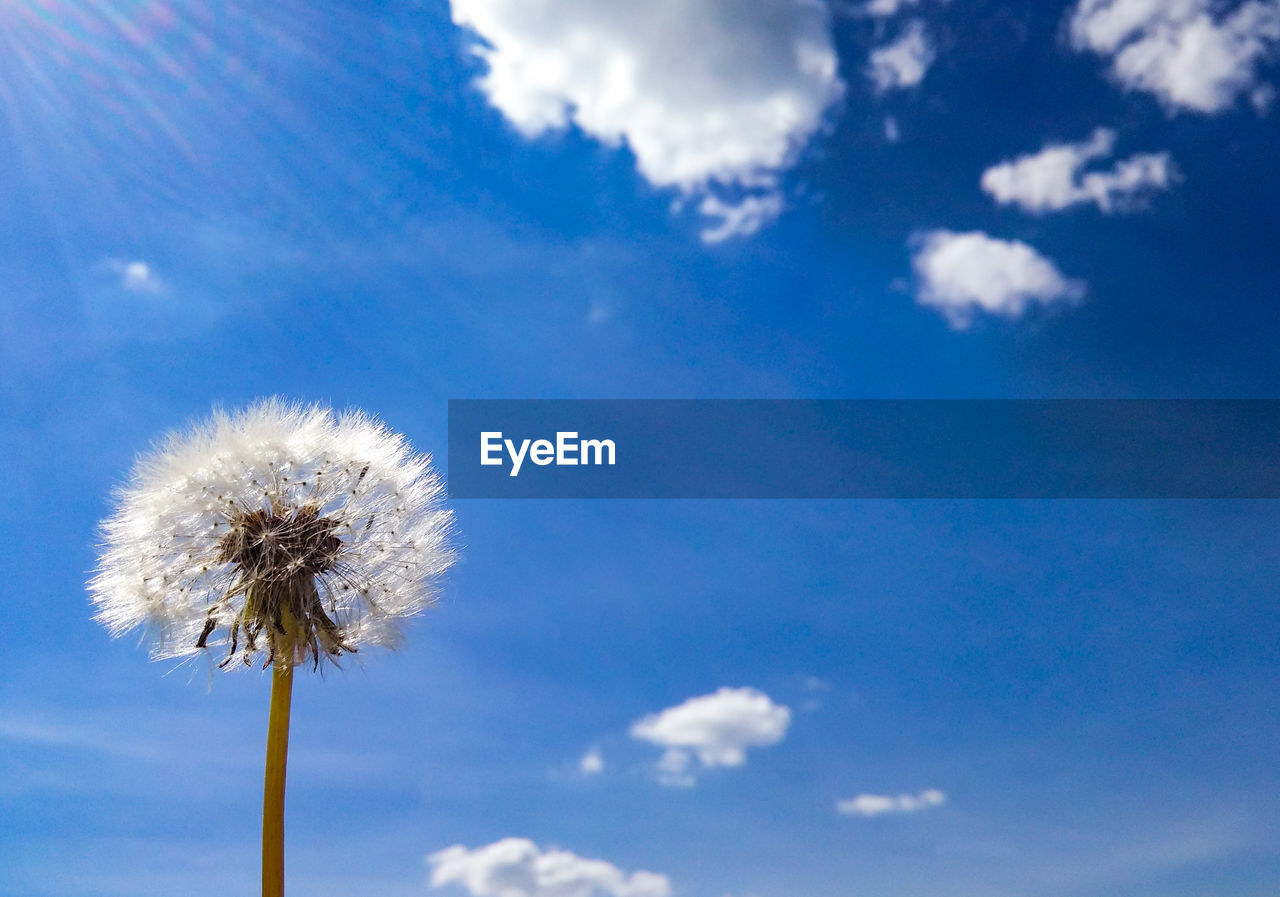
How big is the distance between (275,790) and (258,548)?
108 inches

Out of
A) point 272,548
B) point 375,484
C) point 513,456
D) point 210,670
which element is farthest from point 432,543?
point 513,456

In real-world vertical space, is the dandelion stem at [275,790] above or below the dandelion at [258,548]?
below

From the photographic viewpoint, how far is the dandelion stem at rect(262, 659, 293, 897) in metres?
11.2

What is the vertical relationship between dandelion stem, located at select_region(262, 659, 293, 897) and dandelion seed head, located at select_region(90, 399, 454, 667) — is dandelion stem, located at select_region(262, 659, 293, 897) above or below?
below

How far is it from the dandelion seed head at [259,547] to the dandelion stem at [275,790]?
1.79 ft

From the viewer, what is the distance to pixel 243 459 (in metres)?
12.9

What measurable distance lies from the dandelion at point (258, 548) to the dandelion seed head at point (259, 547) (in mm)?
12

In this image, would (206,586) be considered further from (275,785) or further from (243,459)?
(275,785)

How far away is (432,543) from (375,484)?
103 centimetres

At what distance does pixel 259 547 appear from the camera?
12.6 m

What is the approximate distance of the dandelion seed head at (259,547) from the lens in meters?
12.6

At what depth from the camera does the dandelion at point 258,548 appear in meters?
12.6

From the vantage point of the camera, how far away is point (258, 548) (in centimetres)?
1265

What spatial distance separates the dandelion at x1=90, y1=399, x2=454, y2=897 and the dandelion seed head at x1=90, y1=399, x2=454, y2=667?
0.01 m
